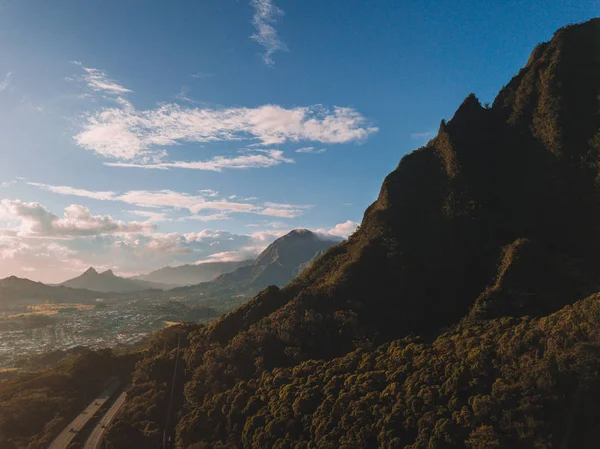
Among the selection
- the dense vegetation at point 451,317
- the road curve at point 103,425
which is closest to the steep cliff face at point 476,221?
the dense vegetation at point 451,317

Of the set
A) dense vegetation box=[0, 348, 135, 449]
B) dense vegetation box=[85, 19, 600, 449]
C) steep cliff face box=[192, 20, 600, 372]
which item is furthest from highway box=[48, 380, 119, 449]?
steep cliff face box=[192, 20, 600, 372]

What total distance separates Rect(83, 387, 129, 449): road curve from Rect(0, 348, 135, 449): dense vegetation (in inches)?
192

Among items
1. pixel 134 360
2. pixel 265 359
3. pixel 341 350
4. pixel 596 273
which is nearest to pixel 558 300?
pixel 596 273

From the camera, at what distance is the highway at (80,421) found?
48656mm

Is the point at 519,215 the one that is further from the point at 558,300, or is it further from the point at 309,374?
the point at 309,374

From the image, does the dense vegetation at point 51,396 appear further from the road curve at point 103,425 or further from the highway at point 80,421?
the road curve at point 103,425

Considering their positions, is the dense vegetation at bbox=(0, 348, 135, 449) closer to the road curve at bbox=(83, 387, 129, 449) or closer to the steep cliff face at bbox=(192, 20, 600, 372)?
the road curve at bbox=(83, 387, 129, 449)

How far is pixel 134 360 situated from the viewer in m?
77.7

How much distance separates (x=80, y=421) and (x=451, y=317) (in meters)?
53.6

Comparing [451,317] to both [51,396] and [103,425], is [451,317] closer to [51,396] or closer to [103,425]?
[103,425]

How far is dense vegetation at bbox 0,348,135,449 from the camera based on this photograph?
166 ft

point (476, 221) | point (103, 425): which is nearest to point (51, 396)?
point (103, 425)

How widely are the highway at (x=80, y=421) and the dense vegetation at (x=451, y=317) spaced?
292 inches

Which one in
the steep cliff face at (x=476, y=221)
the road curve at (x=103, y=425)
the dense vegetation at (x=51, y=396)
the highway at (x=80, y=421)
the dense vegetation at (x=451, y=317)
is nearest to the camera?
the dense vegetation at (x=451, y=317)
